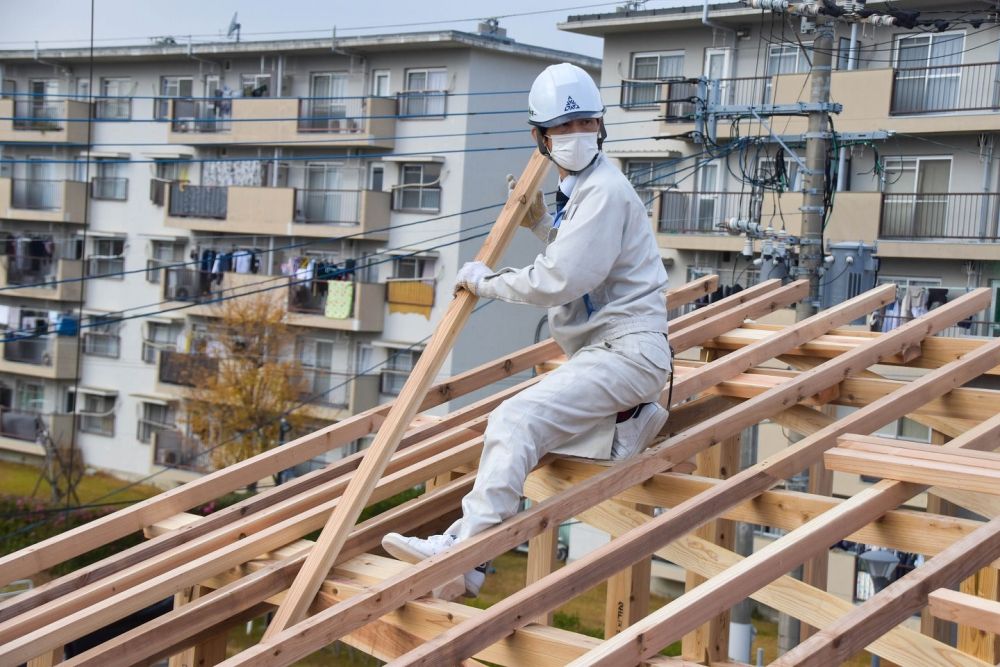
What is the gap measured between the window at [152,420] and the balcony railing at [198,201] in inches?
211

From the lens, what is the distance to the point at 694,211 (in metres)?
24.6

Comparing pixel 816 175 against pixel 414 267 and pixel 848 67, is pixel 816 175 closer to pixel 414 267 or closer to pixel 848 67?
pixel 848 67

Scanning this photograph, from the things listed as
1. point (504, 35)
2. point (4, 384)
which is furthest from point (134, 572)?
point (4, 384)

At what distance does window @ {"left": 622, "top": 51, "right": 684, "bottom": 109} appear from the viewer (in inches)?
979

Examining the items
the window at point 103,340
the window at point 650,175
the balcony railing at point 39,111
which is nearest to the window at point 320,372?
the window at point 103,340

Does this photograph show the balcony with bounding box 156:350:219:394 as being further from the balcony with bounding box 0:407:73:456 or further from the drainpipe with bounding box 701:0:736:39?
the drainpipe with bounding box 701:0:736:39

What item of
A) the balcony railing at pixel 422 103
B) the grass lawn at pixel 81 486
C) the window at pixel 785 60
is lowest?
the grass lawn at pixel 81 486

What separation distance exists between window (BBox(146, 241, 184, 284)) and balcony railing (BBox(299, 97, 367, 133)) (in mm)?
5677

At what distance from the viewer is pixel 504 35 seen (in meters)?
29.2

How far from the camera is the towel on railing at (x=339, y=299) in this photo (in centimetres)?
2875

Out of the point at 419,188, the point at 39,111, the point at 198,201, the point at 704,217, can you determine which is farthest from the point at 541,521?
the point at 39,111

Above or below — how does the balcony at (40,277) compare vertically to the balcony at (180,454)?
above

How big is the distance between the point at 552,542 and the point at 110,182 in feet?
101

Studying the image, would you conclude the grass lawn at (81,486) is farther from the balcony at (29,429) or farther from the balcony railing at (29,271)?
the balcony railing at (29,271)
